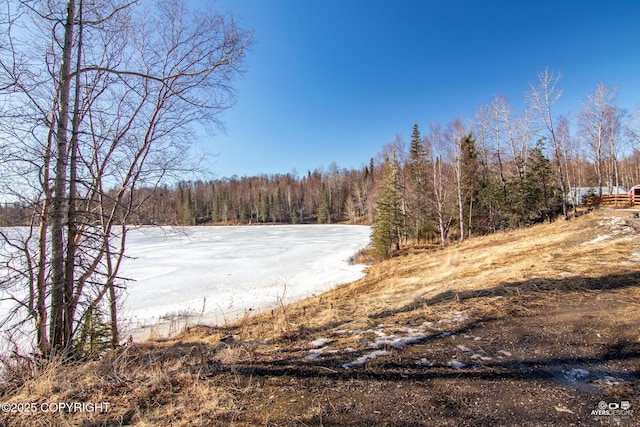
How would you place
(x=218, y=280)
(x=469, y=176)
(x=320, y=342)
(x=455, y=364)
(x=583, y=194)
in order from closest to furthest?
(x=455, y=364), (x=320, y=342), (x=218, y=280), (x=469, y=176), (x=583, y=194)

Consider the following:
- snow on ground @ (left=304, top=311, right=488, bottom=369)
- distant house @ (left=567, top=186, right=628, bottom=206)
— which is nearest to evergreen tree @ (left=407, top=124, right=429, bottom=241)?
distant house @ (left=567, top=186, right=628, bottom=206)

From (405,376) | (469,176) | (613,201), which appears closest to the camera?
(405,376)

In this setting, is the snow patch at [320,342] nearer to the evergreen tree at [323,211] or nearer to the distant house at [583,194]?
the distant house at [583,194]

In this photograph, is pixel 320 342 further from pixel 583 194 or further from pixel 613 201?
pixel 583 194

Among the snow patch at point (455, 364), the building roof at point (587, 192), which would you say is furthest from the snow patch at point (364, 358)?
the building roof at point (587, 192)

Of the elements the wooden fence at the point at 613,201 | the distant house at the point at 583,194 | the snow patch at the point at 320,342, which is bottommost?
the snow patch at the point at 320,342

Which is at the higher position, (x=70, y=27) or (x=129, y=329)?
(x=70, y=27)

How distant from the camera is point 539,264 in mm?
7215

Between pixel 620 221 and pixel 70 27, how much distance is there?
16.2m

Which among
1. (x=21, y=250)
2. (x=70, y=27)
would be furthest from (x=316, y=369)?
(x=70, y=27)

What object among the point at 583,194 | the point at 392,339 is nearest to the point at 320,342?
the point at 392,339

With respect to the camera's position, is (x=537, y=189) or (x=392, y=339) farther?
(x=537, y=189)

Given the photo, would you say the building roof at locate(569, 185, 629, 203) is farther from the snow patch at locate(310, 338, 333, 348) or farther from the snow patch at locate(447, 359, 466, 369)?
the snow patch at locate(310, 338, 333, 348)

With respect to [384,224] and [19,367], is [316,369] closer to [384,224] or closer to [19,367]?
[19,367]
